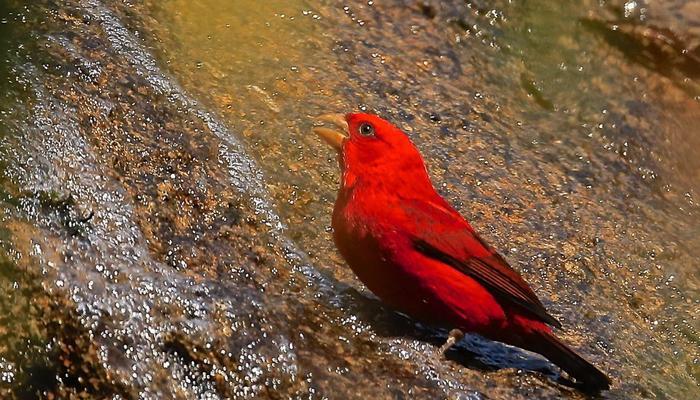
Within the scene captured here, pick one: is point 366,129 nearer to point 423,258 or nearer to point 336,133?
point 336,133

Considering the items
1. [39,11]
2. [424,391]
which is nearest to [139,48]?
[39,11]

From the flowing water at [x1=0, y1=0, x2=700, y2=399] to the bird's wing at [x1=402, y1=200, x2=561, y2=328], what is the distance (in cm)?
29

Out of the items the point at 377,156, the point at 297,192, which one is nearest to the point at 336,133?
the point at 377,156

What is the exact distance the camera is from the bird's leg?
4.59 metres

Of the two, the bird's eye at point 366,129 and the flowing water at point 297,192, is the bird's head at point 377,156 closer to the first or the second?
the bird's eye at point 366,129

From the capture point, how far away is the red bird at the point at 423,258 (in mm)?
4660

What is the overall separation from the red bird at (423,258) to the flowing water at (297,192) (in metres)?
0.14

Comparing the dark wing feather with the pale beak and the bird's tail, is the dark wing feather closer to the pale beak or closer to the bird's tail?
the bird's tail

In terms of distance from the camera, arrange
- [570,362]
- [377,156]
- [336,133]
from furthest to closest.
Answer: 1. [336,133]
2. [377,156]
3. [570,362]

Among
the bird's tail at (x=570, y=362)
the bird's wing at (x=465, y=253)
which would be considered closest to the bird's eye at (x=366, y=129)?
the bird's wing at (x=465, y=253)

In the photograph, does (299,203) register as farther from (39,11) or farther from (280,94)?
(39,11)

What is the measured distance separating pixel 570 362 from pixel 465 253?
26.4 inches

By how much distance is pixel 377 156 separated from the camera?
16.5ft

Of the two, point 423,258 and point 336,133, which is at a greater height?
point 336,133
